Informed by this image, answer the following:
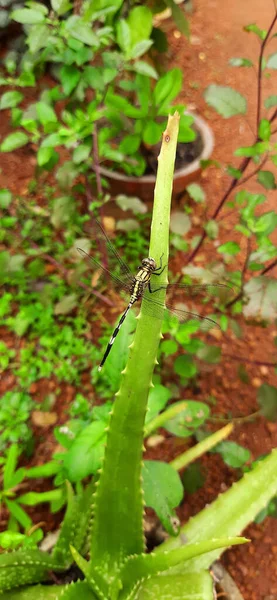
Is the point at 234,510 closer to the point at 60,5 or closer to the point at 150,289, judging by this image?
the point at 150,289

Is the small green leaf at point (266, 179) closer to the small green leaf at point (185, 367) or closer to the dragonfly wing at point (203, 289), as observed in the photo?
the dragonfly wing at point (203, 289)

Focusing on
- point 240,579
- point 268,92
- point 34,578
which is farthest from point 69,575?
point 268,92

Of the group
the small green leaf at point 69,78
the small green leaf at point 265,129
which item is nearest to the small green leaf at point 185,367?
the small green leaf at point 265,129

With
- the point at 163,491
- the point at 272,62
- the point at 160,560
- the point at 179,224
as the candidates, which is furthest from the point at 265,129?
the point at 160,560

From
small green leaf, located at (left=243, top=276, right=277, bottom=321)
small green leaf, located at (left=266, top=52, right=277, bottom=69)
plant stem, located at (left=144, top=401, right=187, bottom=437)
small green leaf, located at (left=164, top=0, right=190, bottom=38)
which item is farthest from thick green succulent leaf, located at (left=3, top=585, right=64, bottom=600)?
small green leaf, located at (left=164, top=0, right=190, bottom=38)

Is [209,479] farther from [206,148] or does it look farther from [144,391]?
[206,148]

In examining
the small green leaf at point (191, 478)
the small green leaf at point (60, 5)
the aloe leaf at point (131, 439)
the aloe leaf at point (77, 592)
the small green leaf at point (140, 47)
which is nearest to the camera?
the aloe leaf at point (131, 439)

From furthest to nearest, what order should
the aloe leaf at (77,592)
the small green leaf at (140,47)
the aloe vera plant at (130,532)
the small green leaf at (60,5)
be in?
the small green leaf at (140,47) → the small green leaf at (60,5) → the aloe leaf at (77,592) → the aloe vera plant at (130,532)
